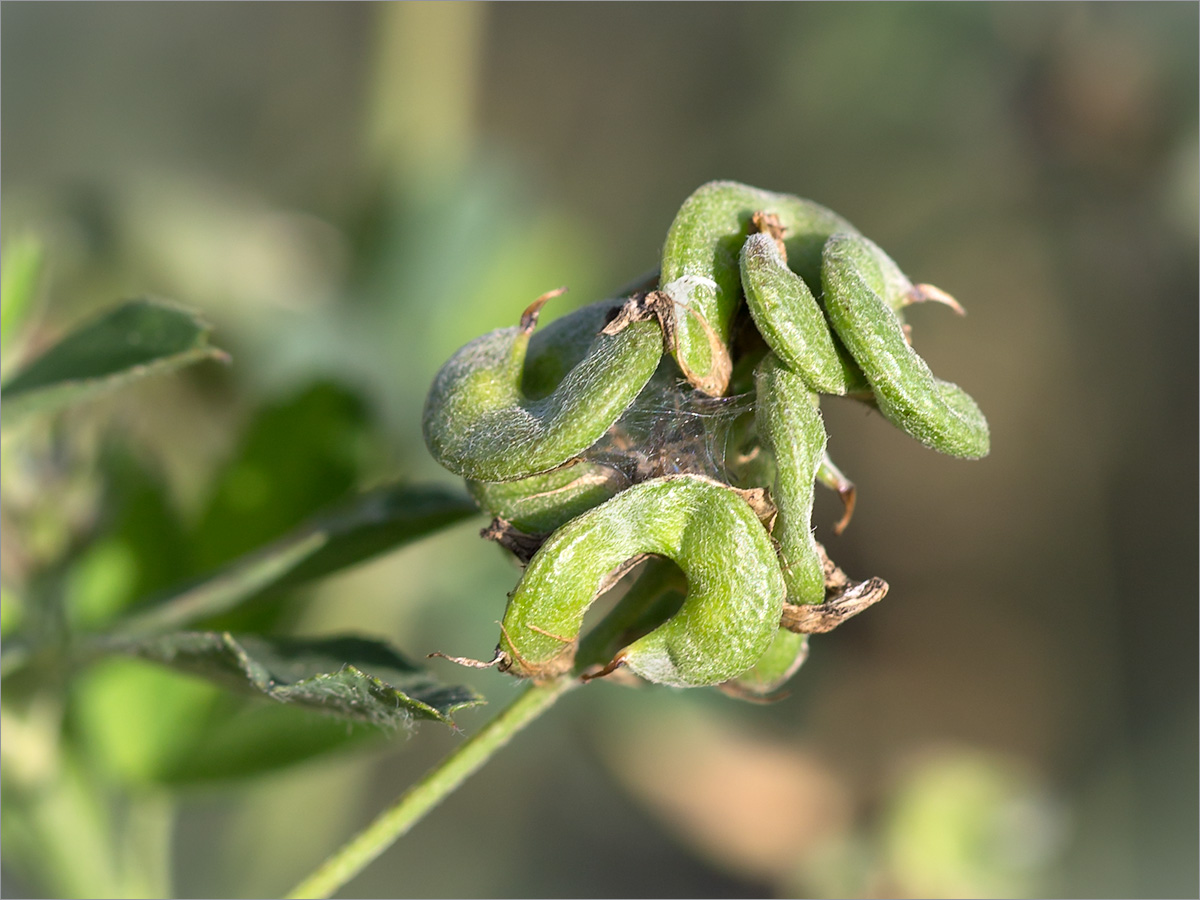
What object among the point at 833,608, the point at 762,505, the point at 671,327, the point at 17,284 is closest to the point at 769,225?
the point at 671,327

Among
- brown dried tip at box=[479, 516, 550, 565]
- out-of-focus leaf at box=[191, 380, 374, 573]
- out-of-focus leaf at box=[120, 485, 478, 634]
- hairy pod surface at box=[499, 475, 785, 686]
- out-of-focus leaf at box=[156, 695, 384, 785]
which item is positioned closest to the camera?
hairy pod surface at box=[499, 475, 785, 686]

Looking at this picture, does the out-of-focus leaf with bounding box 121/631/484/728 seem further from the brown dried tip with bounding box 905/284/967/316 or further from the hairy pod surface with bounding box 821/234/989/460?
the brown dried tip with bounding box 905/284/967/316

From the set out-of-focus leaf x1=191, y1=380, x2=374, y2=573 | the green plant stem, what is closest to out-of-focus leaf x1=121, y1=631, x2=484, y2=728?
the green plant stem

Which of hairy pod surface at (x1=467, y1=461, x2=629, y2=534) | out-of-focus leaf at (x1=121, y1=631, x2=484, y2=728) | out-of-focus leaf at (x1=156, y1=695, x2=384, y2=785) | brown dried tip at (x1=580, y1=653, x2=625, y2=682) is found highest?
hairy pod surface at (x1=467, y1=461, x2=629, y2=534)

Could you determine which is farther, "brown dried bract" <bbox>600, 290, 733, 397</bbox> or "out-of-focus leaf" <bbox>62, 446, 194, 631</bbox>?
"out-of-focus leaf" <bbox>62, 446, 194, 631</bbox>

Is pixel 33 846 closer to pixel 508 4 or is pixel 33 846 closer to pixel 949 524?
pixel 949 524

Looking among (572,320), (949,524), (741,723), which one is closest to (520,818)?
(741,723)

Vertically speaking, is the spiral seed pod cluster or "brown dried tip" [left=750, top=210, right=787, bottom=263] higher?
"brown dried tip" [left=750, top=210, right=787, bottom=263]

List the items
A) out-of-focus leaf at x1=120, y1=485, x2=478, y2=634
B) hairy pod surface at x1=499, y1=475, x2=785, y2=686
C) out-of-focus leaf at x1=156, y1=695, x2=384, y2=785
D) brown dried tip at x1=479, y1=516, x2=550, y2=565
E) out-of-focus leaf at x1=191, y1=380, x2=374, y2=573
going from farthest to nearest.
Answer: out-of-focus leaf at x1=191, y1=380, x2=374, y2=573 < out-of-focus leaf at x1=156, y1=695, x2=384, y2=785 < out-of-focus leaf at x1=120, y1=485, x2=478, y2=634 < brown dried tip at x1=479, y1=516, x2=550, y2=565 < hairy pod surface at x1=499, y1=475, x2=785, y2=686
